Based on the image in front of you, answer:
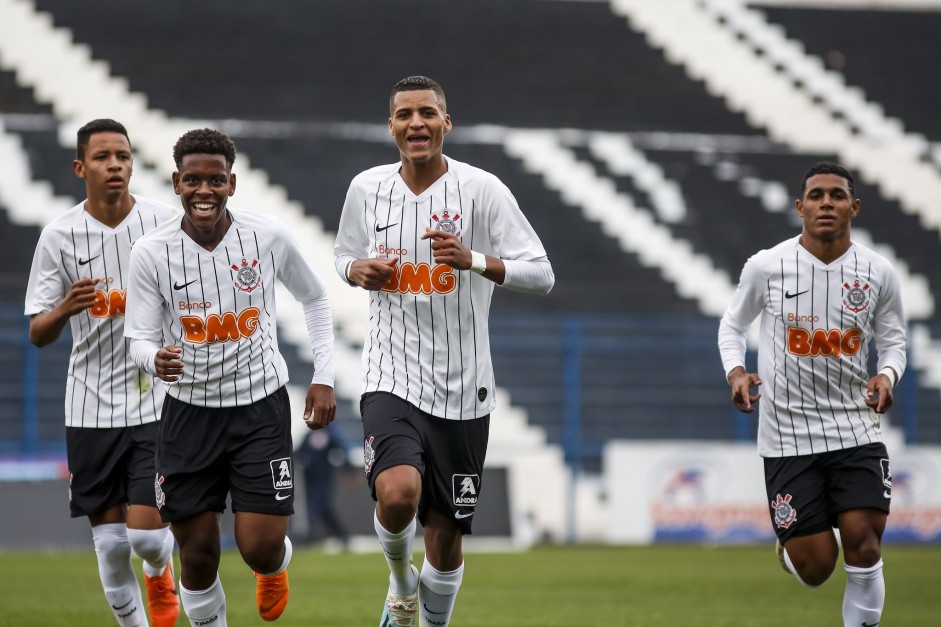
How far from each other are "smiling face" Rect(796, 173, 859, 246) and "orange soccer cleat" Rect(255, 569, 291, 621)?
2881 mm

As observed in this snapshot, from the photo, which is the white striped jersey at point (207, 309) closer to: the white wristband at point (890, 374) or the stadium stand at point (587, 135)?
the white wristband at point (890, 374)

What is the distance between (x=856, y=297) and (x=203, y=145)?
3.03m

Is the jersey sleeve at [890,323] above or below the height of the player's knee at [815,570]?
above

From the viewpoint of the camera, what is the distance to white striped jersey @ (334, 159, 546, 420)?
6.26 metres

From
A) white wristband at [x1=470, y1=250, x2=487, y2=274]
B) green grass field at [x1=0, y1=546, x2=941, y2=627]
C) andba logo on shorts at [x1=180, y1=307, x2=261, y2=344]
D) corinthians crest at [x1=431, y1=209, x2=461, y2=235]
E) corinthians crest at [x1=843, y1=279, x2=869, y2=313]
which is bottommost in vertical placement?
green grass field at [x1=0, y1=546, x2=941, y2=627]

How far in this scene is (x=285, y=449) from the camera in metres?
6.15

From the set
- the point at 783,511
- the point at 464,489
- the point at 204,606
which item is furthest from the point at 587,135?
the point at 204,606

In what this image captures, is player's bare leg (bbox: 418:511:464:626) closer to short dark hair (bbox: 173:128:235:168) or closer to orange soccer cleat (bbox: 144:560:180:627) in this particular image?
orange soccer cleat (bbox: 144:560:180:627)

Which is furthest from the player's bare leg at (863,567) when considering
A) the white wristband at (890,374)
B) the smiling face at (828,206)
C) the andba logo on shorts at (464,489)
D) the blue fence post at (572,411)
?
the blue fence post at (572,411)

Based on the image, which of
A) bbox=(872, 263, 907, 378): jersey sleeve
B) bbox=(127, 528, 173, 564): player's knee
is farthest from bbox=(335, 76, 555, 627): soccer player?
bbox=(872, 263, 907, 378): jersey sleeve

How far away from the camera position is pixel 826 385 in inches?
263

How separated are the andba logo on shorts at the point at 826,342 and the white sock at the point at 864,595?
0.96m

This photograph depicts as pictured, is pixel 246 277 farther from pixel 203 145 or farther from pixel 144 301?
pixel 203 145

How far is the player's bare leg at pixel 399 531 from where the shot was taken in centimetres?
597
